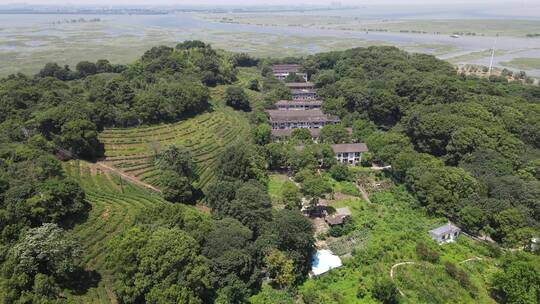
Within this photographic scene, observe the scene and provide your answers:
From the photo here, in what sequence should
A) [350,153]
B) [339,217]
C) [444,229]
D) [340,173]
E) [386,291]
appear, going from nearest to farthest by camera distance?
1. [386,291]
2. [444,229]
3. [339,217]
4. [340,173]
5. [350,153]

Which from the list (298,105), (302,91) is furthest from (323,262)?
(302,91)

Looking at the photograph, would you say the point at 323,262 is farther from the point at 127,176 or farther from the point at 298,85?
the point at 298,85

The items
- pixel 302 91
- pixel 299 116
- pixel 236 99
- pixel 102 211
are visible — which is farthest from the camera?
pixel 302 91

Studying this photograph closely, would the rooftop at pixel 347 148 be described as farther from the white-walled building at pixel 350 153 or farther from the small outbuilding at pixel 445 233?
the small outbuilding at pixel 445 233

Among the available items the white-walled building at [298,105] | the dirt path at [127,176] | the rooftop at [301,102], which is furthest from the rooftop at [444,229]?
the rooftop at [301,102]

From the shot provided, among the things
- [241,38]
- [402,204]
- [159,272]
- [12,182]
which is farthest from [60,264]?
[241,38]

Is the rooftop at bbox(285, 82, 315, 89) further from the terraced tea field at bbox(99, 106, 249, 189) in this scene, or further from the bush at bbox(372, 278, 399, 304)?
the bush at bbox(372, 278, 399, 304)
